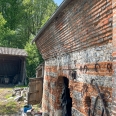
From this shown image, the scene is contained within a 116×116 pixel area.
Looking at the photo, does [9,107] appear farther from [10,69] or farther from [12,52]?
[10,69]

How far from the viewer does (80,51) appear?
18.8ft

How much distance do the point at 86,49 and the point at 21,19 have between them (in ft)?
100

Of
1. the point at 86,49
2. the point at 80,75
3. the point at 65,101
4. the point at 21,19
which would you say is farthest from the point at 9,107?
the point at 21,19

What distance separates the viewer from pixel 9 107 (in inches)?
498

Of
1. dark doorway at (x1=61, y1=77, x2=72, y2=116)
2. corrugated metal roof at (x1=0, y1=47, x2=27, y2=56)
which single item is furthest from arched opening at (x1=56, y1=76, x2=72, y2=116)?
corrugated metal roof at (x1=0, y1=47, x2=27, y2=56)

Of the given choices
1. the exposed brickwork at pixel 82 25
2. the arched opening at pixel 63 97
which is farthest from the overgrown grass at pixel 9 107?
the exposed brickwork at pixel 82 25

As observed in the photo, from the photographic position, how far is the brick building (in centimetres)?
411

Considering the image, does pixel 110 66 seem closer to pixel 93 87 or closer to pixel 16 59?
pixel 93 87

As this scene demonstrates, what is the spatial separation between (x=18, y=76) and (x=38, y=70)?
9.86 metres

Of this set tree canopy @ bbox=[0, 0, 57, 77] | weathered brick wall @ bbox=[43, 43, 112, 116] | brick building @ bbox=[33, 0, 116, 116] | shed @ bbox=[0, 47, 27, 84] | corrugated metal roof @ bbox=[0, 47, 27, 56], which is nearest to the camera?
brick building @ bbox=[33, 0, 116, 116]

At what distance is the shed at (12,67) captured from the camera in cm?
2164

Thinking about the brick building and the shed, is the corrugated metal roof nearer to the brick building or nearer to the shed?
the shed

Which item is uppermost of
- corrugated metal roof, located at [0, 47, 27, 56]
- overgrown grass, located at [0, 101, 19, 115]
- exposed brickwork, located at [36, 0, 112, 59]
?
corrugated metal roof, located at [0, 47, 27, 56]

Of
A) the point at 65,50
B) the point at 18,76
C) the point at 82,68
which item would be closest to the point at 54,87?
the point at 65,50
